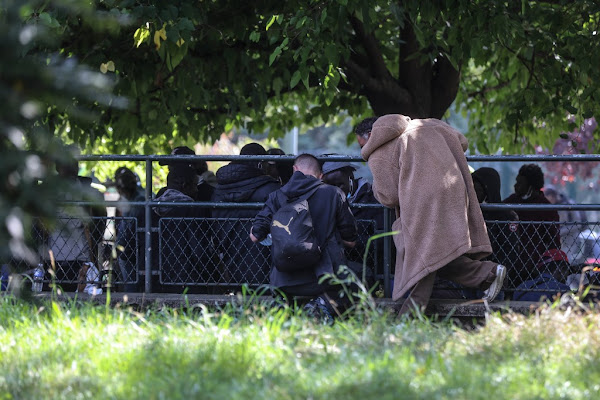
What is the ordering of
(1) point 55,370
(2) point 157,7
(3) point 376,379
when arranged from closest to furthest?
1. (3) point 376,379
2. (1) point 55,370
3. (2) point 157,7

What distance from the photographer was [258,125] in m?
14.4

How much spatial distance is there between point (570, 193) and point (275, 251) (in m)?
35.9

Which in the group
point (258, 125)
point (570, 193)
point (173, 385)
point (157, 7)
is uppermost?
point (157, 7)

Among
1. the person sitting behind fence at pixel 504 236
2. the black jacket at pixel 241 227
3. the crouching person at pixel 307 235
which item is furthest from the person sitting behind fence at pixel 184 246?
the person sitting behind fence at pixel 504 236

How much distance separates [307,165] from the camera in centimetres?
717

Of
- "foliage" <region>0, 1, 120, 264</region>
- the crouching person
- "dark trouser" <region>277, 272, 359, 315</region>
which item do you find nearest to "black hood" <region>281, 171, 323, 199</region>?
the crouching person

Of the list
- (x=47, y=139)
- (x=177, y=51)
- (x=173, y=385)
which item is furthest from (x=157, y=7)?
(x=47, y=139)

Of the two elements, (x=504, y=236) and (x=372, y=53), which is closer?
(x=504, y=236)

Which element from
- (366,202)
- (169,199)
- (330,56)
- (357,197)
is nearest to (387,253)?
(366,202)

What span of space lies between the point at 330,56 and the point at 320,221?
210 cm

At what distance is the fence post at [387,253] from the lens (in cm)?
745

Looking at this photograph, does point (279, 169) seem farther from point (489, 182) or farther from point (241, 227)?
point (489, 182)

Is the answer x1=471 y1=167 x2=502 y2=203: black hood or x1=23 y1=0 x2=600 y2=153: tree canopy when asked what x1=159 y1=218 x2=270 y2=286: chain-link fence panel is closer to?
x1=23 y1=0 x2=600 y2=153: tree canopy

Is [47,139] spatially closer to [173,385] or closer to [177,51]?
[173,385]
